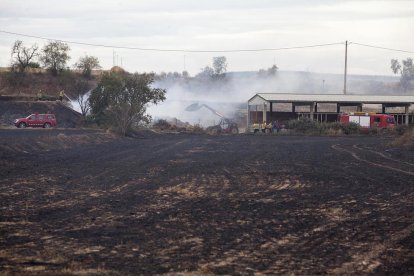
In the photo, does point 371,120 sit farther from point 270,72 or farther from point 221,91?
point 270,72

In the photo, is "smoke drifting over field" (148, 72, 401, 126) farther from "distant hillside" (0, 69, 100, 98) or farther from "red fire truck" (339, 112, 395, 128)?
"red fire truck" (339, 112, 395, 128)

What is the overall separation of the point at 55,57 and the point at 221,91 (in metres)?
47.4

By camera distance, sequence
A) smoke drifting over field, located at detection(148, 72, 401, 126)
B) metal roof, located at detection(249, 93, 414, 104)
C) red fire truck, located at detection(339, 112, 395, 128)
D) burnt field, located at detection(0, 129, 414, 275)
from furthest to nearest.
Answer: smoke drifting over field, located at detection(148, 72, 401, 126) < metal roof, located at detection(249, 93, 414, 104) < red fire truck, located at detection(339, 112, 395, 128) < burnt field, located at detection(0, 129, 414, 275)

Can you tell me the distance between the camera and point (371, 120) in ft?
216

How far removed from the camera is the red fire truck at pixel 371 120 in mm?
65750

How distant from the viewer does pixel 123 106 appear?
176 feet

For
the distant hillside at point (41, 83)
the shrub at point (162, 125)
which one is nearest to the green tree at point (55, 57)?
the distant hillside at point (41, 83)

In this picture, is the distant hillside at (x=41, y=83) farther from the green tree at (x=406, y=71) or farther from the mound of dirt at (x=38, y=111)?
the green tree at (x=406, y=71)

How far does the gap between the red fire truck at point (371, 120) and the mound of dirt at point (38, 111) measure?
29.8 metres

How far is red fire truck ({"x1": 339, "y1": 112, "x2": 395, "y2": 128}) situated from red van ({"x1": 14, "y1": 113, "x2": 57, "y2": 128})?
1207 inches

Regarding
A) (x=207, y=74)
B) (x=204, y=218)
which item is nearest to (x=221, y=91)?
(x=207, y=74)

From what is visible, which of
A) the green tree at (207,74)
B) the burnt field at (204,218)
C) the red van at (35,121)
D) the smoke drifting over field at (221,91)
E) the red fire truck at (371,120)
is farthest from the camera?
the green tree at (207,74)

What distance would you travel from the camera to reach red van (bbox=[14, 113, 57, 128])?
58625 mm

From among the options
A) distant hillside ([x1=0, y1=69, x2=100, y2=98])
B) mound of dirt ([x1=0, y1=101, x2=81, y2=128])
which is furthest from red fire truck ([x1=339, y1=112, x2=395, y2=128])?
distant hillside ([x1=0, y1=69, x2=100, y2=98])
